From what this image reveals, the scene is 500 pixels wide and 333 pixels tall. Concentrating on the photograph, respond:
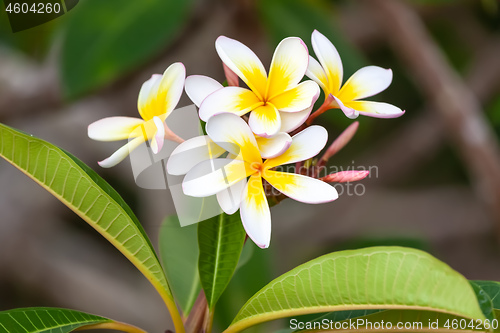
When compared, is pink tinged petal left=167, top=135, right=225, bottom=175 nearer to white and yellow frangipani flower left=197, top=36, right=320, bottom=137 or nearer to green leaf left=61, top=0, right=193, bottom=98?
white and yellow frangipani flower left=197, top=36, right=320, bottom=137

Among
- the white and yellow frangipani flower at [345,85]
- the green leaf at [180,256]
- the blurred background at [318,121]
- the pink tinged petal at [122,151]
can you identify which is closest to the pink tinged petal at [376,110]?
the white and yellow frangipani flower at [345,85]

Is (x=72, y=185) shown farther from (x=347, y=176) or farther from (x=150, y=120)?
(x=347, y=176)

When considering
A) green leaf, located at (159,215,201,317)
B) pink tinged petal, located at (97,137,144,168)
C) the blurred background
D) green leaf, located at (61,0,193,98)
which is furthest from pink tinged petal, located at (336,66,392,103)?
green leaf, located at (61,0,193,98)

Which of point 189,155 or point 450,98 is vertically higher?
point 450,98

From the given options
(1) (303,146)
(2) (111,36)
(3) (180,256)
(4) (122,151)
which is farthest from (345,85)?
(2) (111,36)

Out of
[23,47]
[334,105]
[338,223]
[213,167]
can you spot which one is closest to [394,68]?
[338,223]
